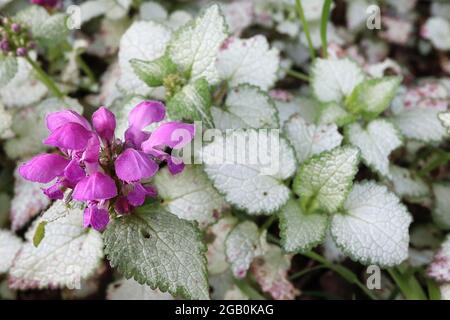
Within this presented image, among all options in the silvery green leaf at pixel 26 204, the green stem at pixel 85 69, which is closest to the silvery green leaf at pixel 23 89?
the green stem at pixel 85 69

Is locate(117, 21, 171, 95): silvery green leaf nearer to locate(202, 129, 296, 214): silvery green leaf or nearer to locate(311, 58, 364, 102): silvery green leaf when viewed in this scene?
locate(202, 129, 296, 214): silvery green leaf

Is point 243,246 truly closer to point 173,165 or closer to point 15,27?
point 173,165

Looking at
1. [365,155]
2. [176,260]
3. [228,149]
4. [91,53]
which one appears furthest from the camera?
[91,53]

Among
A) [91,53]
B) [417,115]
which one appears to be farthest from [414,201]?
[91,53]

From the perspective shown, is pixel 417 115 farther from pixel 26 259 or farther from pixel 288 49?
pixel 26 259

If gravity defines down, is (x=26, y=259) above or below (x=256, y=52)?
below

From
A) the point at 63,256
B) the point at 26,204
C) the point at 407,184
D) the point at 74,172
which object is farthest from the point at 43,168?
the point at 407,184

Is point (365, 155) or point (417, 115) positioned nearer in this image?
point (365, 155)

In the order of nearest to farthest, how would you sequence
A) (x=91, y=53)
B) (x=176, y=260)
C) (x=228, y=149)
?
1. (x=176, y=260)
2. (x=228, y=149)
3. (x=91, y=53)
